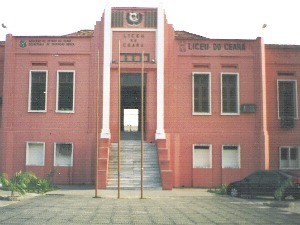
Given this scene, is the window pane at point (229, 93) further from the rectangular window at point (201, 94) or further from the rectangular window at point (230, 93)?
the rectangular window at point (201, 94)

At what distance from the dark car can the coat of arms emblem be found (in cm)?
1090

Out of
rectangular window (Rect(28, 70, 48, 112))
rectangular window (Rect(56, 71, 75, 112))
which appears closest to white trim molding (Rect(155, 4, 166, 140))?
rectangular window (Rect(56, 71, 75, 112))

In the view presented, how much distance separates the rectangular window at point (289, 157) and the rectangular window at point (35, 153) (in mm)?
13716

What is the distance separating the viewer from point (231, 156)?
86.8 feet

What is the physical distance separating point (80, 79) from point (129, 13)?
15.5 ft

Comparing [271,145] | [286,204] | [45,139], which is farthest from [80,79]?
[286,204]

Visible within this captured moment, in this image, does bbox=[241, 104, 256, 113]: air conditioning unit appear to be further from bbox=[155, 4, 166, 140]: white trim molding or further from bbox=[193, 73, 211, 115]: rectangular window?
bbox=[155, 4, 166, 140]: white trim molding

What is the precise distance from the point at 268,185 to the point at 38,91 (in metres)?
13.9

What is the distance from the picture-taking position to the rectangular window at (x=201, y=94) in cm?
2673

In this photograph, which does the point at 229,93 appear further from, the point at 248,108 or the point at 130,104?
Result: the point at 130,104

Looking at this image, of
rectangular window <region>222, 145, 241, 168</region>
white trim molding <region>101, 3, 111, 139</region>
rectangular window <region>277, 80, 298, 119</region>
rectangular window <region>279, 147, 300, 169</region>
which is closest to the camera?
white trim molding <region>101, 3, 111, 139</region>

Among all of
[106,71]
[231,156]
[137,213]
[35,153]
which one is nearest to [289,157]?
[231,156]

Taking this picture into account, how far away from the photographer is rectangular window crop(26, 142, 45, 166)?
2616cm

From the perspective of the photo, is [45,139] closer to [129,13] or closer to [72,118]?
[72,118]
